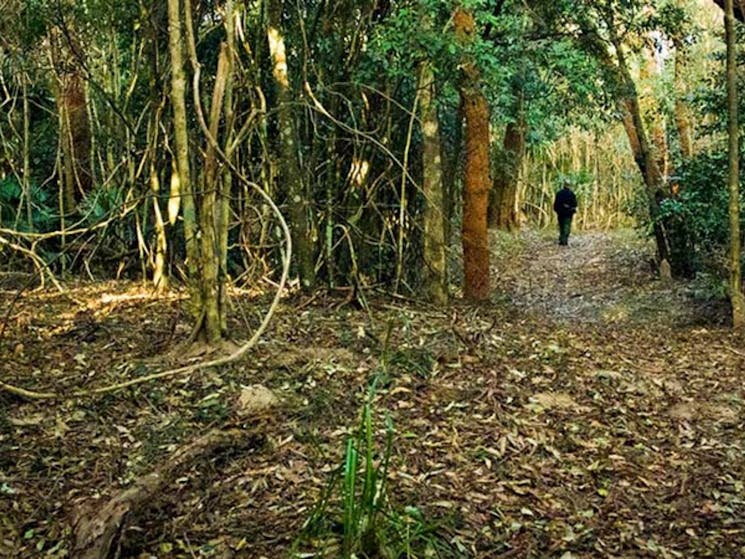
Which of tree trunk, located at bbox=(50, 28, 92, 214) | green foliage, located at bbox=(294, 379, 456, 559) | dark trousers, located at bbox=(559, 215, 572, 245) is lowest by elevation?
green foliage, located at bbox=(294, 379, 456, 559)

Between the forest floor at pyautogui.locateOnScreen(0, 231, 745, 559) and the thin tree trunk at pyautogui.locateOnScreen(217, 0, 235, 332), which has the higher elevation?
the thin tree trunk at pyautogui.locateOnScreen(217, 0, 235, 332)

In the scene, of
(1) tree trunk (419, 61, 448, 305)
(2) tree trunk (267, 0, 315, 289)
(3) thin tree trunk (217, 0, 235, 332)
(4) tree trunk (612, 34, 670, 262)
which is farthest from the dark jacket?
(3) thin tree trunk (217, 0, 235, 332)

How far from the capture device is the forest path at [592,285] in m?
9.59

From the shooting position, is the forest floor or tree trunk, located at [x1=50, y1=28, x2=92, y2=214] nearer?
the forest floor

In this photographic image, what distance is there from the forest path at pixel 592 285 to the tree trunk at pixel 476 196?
40.8 inches

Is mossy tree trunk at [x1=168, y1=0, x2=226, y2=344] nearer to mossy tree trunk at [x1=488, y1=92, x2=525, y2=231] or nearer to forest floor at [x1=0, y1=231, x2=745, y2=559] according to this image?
forest floor at [x1=0, y1=231, x2=745, y2=559]

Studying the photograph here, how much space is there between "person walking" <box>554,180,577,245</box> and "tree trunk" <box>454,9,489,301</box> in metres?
9.17

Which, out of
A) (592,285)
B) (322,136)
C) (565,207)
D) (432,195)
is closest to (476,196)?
(432,195)

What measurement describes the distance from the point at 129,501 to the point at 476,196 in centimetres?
610

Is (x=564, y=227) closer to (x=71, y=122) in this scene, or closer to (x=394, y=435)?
(x=71, y=122)

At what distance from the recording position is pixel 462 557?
3.05 meters

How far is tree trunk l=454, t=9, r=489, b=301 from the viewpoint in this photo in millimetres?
8516

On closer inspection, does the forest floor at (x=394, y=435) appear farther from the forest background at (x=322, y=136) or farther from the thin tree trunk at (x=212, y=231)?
the forest background at (x=322, y=136)

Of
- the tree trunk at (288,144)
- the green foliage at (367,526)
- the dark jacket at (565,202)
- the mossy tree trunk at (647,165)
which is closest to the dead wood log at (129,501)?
the green foliage at (367,526)
